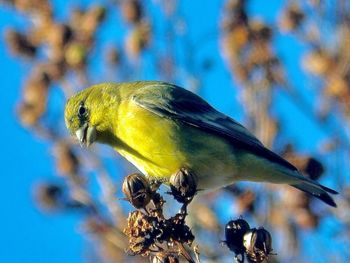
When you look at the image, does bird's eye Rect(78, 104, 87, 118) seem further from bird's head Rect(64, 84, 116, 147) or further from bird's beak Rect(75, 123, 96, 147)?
bird's beak Rect(75, 123, 96, 147)

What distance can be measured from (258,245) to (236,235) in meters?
0.16

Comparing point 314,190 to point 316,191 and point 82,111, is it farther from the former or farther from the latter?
point 82,111

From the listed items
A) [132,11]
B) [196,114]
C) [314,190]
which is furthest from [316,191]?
[132,11]

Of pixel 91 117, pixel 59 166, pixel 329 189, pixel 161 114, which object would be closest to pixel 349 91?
pixel 329 189

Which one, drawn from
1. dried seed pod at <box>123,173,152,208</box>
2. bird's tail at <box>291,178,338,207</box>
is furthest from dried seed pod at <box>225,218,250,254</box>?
bird's tail at <box>291,178,338,207</box>

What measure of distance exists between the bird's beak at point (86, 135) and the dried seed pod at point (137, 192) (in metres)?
1.20

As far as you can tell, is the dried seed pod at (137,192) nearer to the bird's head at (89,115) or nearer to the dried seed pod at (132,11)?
the bird's head at (89,115)

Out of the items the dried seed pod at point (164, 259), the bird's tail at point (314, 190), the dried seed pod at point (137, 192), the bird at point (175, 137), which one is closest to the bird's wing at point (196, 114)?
the bird at point (175, 137)

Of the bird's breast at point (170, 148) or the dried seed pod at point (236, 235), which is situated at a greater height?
the bird's breast at point (170, 148)

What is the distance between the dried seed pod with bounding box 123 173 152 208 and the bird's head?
1.20m

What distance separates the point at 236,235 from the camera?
3.64m

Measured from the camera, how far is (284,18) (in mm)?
5910

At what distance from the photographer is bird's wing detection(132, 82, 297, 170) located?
488 cm

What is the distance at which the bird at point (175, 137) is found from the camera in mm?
4617
